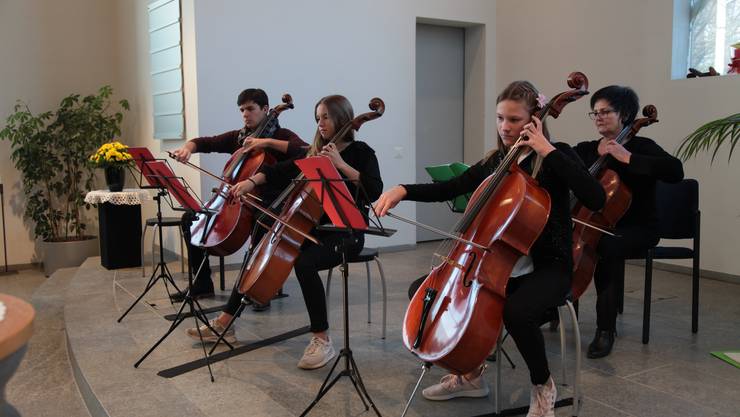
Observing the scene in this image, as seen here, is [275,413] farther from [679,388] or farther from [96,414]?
[679,388]

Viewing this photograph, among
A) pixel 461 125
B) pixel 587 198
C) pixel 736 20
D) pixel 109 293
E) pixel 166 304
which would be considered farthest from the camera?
pixel 461 125

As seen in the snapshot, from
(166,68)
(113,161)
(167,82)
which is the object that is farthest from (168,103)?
(113,161)

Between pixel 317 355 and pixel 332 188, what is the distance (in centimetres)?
92

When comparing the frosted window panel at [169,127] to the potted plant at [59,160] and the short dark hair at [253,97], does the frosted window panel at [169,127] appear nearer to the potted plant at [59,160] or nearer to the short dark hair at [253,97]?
the potted plant at [59,160]

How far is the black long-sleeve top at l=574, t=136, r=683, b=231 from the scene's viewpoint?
258 cm

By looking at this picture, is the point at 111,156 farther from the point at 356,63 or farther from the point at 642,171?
the point at 642,171

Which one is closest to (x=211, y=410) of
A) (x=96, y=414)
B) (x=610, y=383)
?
(x=96, y=414)

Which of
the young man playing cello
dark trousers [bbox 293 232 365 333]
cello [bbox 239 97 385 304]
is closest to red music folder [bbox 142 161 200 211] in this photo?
the young man playing cello

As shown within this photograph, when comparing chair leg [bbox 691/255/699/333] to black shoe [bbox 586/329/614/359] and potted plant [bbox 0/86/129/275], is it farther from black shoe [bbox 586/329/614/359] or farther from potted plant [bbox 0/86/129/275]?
potted plant [bbox 0/86/129/275]

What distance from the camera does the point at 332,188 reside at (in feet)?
6.14

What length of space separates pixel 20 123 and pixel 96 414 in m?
3.89

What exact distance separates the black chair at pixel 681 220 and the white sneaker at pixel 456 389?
103 centimetres

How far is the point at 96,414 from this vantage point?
7.74 ft

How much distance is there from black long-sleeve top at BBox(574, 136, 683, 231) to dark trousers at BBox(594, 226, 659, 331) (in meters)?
→ 0.06
